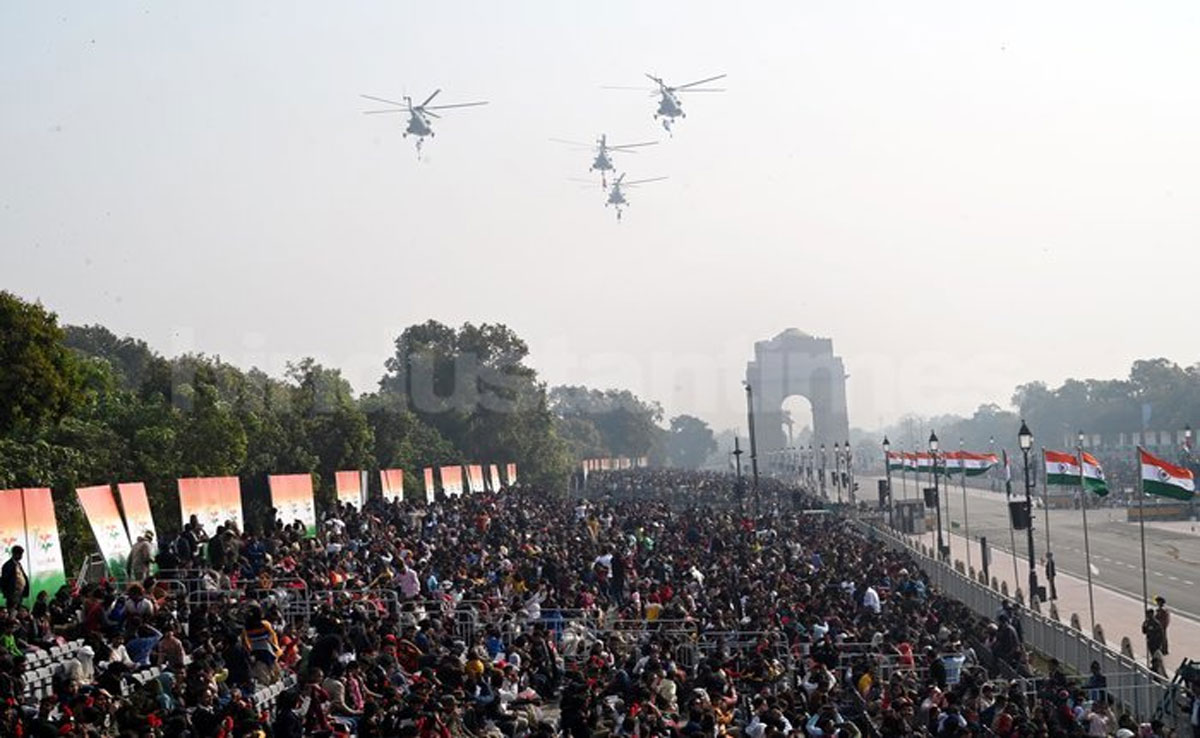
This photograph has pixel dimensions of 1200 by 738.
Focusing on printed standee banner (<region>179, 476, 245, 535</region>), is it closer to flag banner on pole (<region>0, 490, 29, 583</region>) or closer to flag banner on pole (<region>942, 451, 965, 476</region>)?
flag banner on pole (<region>0, 490, 29, 583</region>)

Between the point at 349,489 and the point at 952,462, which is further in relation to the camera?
the point at 952,462

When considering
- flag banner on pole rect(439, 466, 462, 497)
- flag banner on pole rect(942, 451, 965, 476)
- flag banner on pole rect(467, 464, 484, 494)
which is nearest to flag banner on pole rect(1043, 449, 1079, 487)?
flag banner on pole rect(942, 451, 965, 476)

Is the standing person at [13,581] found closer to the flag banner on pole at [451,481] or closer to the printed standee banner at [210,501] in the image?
the printed standee banner at [210,501]

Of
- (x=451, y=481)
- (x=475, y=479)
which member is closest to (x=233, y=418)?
(x=451, y=481)

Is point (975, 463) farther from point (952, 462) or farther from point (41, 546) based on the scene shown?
point (41, 546)

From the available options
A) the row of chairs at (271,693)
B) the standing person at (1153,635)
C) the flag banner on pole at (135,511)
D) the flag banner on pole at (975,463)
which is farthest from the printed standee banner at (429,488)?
the row of chairs at (271,693)
